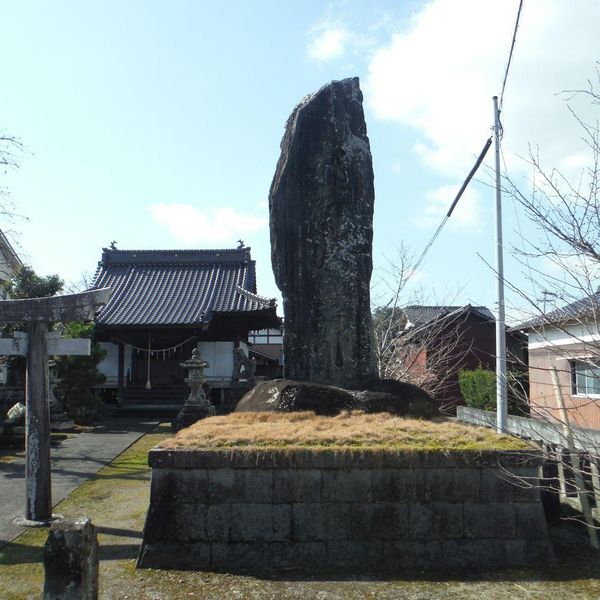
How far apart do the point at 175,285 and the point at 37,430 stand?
16.3 m

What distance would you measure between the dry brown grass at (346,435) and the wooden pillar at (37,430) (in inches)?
65.5

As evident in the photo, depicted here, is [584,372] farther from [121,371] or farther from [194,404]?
[121,371]

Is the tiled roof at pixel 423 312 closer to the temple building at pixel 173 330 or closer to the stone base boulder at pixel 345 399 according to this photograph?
the temple building at pixel 173 330

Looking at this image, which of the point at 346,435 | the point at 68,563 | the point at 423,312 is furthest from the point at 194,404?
the point at 68,563

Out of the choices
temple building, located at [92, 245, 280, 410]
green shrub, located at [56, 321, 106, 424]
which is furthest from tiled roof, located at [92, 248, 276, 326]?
green shrub, located at [56, 321, 106, 424]

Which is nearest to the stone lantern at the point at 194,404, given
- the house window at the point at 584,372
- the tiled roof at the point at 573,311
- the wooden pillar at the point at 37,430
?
the wooden pillar at the point at 37,430

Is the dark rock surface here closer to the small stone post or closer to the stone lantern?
the small stone post

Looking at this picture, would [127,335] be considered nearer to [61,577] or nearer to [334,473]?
[334,473]

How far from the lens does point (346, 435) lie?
4.80 m

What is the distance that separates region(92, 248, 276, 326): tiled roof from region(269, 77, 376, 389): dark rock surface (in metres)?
11.4

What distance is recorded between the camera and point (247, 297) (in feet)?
64.2

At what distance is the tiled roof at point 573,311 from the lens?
9.49ft

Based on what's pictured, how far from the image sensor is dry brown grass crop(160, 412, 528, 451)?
15.4 ft

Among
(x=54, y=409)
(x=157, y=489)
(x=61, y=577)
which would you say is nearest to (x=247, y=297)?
(x=54, y=409)
